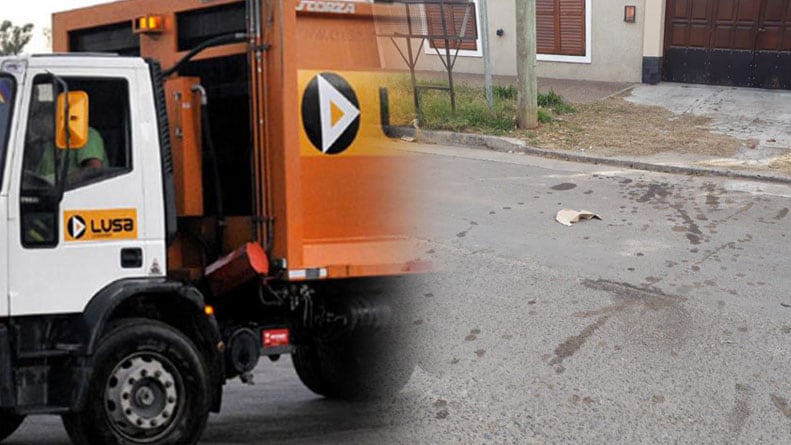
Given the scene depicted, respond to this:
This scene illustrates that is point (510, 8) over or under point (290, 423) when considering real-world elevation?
over

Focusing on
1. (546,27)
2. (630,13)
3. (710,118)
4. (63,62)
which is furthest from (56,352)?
(546,27)

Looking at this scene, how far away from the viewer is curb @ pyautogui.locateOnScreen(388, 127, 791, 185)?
39.4ft

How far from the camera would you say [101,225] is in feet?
19.2

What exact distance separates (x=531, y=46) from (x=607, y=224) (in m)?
4.81

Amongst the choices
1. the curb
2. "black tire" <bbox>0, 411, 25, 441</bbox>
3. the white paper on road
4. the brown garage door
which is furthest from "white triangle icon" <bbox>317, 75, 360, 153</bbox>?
the brown garage door

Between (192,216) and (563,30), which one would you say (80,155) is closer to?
(192,216)

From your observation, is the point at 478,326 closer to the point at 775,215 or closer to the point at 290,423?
the point at 290,423

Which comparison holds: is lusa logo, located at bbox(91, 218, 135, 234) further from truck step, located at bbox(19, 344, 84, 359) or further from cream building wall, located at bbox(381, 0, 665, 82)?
cream building wall, located at bbox(381, 0, 665, 82)

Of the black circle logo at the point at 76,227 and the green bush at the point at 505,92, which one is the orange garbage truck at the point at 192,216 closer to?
the black circle logo at the point at 76,227

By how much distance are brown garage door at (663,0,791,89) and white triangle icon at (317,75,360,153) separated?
12.8 metres

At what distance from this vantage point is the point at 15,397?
5695mm

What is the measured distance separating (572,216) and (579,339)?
284 cm

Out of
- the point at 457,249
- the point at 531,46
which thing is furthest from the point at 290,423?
the point at 531,46

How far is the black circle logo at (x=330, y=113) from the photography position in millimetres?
6164
